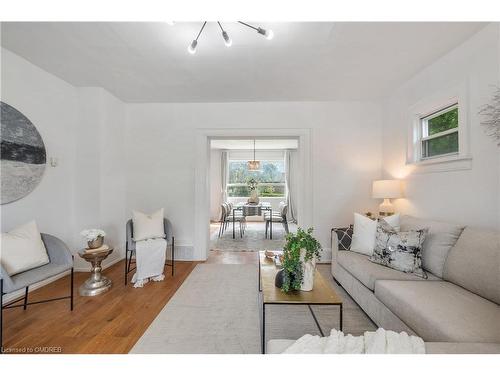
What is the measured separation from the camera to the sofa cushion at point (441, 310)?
1.18m

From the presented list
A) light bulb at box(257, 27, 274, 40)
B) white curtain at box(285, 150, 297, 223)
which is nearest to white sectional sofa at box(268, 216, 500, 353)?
light bulb at box(257, 27, 274, 40)

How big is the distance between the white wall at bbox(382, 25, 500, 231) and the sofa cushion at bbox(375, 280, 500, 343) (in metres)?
0.86

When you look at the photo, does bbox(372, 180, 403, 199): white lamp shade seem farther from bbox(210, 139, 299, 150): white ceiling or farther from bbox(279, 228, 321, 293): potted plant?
bbox(210, 139, 299, 150): white ceiling

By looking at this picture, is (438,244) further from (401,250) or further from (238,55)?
(238,55)

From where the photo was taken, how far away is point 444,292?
1595 millimetres

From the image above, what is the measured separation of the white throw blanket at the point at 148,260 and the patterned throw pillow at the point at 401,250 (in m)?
2.53

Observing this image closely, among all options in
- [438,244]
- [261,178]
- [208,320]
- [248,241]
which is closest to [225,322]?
[208,320]

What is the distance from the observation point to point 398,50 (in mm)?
2305

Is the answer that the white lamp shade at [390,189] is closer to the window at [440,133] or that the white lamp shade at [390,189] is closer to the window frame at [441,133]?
the window frame at [441,133]

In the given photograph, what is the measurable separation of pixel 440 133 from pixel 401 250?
157 centimetres

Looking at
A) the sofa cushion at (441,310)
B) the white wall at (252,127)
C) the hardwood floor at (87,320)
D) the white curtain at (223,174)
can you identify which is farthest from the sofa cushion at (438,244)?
the white curtain at (223,174)

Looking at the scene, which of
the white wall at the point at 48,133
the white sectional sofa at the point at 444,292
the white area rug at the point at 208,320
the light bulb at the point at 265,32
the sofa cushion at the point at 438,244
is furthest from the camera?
the white wall at the point at 48,133

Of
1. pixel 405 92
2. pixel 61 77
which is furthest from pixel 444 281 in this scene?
pixel 61 77

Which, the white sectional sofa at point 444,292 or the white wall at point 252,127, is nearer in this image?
the white sectional sofa at point 444,292
